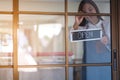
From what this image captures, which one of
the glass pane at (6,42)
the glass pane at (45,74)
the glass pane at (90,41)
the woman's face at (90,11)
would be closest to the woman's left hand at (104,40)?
the glass pane at (90,41)

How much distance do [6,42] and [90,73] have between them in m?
1.10

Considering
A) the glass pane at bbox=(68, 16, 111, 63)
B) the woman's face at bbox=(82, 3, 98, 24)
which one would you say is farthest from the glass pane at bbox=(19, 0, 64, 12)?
the woman's face at bbox=(82, 3, 98, 24)

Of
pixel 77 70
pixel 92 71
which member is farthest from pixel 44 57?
pixel 92 71

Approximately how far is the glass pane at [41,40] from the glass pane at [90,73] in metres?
0.21

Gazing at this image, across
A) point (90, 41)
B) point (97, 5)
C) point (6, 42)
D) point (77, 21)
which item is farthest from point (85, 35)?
point (6, 42)

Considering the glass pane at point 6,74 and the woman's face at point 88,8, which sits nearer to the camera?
the glass pane at point 6,74

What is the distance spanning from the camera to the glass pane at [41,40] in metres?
2.88

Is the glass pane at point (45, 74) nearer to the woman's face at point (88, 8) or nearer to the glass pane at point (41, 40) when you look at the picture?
the glass pane at point (41, 40)

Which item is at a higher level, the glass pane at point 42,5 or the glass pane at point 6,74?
the glass pane at point 42,5

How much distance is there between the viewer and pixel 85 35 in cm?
300

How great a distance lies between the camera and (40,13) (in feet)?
9.61

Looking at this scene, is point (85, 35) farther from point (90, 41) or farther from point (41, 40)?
point (41, 40)

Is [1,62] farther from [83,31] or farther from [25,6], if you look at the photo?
[83,31]

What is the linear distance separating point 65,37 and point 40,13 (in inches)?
16.6
